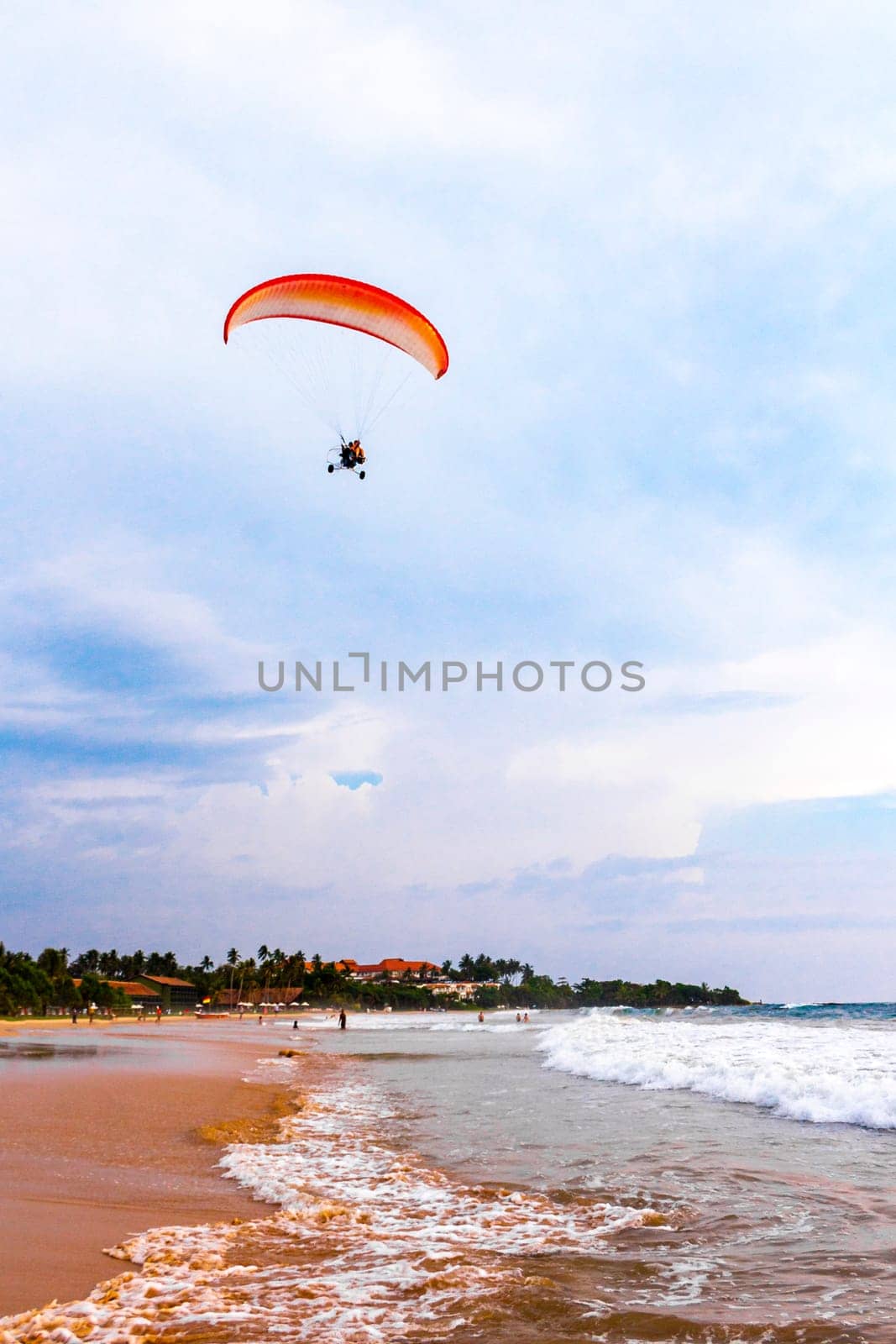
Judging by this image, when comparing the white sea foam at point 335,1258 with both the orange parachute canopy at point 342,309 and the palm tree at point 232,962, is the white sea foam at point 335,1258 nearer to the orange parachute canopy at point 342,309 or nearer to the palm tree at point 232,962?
the orange parachute canopy at point 342,309

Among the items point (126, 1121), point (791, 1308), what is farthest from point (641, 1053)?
point (791, 1308)

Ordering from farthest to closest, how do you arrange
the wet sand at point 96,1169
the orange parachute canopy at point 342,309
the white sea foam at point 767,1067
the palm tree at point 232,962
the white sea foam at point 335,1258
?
the palm tree at point 232,962 < the orange parachute canopy at point 342,309 < the white sea foam at point 767,1067 < the wet sand at point 96,1169 < the white sea foam at point 335,1258

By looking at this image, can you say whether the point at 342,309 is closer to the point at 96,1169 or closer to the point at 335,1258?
the point at 96,1169

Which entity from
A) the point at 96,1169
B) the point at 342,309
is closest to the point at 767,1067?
the point at 96,1169

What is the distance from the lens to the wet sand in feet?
21.2

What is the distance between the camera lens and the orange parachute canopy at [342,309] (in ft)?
65.7

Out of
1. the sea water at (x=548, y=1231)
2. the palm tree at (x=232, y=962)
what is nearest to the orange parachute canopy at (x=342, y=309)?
the sea water at (x=548, y=1231)

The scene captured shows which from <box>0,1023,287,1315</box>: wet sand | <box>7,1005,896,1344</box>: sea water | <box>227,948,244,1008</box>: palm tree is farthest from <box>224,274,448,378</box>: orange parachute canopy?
<box>227,948,244,1008</box>: palm tree

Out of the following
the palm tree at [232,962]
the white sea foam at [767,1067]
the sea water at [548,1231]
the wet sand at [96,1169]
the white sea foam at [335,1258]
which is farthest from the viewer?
the palm tree at [232,962]

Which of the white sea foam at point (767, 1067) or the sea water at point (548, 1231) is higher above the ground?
the sea water at point (548, 1231)

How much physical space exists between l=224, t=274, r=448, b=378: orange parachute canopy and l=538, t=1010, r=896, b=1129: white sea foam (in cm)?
1705

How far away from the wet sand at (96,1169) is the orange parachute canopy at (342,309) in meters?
15.0

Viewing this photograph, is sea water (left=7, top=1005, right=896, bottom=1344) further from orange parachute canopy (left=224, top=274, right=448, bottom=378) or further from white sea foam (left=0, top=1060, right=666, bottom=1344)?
orange parachute canopy (left=224, top=274, right=448, bottom=378)

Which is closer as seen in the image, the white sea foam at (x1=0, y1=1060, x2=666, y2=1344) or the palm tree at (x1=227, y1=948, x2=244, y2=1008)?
the white sea foam at (x1=0, y1=1060, x2=666, y2=1344)
